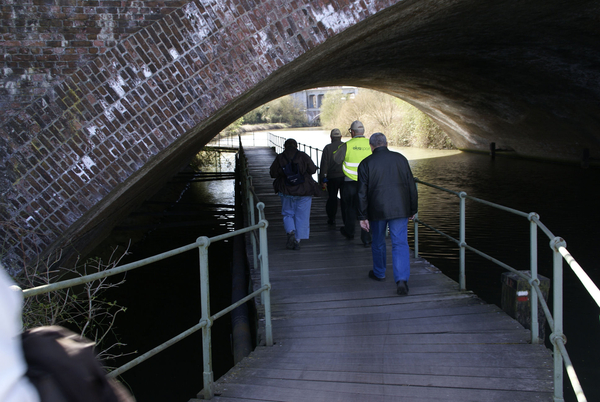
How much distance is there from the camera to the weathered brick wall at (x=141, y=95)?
5301 mm

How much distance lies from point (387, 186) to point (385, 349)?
163 cm

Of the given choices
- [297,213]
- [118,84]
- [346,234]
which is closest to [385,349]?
[297,213]

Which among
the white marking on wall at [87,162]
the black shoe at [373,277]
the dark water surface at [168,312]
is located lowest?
the dark water surface at [168,312]

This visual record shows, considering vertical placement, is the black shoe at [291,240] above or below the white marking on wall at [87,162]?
below

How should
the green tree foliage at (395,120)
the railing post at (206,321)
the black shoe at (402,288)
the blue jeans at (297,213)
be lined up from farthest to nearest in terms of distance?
the green tree foliage at (395,120)
the blue jeans at (297,213)
the black shoe at (402,288)
the railing post at (206,321)

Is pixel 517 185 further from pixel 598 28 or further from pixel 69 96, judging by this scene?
pixel 69 96

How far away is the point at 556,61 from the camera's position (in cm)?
1279

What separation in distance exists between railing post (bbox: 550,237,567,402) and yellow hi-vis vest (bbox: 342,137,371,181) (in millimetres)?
3523

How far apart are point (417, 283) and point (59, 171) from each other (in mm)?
3934

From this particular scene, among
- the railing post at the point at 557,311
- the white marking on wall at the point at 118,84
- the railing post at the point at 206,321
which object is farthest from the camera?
the white marking on wall at the point at 118,84

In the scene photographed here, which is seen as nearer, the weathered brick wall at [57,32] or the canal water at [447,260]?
the weathered brick wall at [57,32]

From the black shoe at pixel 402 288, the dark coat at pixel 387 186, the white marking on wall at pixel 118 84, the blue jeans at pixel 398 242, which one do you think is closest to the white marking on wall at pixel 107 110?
the white marking on wall at pixel 118 84

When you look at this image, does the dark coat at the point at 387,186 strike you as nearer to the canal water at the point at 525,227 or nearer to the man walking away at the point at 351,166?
the man walking away at the point at 351,166

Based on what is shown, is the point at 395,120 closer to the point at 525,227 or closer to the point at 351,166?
the point at 525,227
